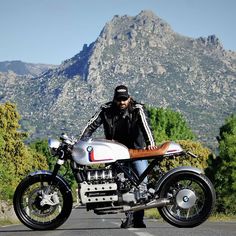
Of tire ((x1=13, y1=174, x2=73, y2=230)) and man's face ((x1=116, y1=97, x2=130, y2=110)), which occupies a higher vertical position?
man's face ((x1=116, y1=97, x2=130, y2=110))

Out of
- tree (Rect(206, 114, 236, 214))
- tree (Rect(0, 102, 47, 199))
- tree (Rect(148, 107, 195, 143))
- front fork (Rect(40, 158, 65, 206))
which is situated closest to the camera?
front fork (Rect(40, 158, 65, 206))

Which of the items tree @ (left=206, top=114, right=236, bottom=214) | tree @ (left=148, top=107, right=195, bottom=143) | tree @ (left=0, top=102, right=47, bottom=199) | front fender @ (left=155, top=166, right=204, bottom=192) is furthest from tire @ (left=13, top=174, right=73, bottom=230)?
tree @ (left=148, top=107, right=195, bottom=143)

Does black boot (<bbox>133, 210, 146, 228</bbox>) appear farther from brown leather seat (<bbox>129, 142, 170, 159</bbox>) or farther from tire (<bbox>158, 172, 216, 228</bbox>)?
brown leather seat (<bbox>129, 142, 170, 159</bbox>)

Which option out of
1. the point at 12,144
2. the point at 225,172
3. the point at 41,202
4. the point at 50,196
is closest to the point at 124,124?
the point at 50,196

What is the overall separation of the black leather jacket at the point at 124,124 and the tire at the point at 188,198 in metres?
1.00

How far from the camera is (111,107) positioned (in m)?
12.9

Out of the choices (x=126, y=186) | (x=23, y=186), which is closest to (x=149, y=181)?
(x=126, y=186)

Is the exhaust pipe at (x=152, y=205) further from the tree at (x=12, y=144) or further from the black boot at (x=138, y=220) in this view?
the tree at (x=12, y=144)

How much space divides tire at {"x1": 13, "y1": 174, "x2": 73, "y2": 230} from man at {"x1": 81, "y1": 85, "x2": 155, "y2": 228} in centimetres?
123

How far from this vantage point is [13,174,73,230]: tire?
1298cm

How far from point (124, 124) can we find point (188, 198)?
195cm

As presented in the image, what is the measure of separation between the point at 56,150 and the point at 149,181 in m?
1.99

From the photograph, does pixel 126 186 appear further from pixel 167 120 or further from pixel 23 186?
pixel 167 120

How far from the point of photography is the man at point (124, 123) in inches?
503
